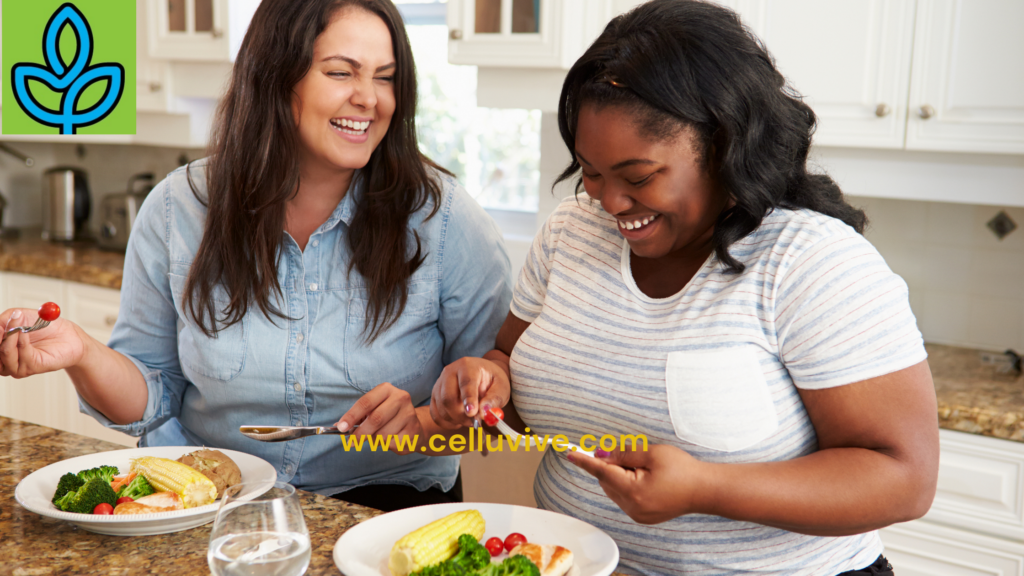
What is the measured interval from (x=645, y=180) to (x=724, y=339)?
22 cm

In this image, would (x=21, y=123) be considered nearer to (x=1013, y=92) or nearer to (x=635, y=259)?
(x=635, y=259)

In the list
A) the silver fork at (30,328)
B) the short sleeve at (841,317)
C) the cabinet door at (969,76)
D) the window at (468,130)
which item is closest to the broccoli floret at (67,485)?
the silver fork at (30,328)

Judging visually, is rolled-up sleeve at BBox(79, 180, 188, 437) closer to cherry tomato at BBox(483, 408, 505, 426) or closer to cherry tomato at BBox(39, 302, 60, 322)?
cherry tomato at BBox(39, 302, 60, 322)

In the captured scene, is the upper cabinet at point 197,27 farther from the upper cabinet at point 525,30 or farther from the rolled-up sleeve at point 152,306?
the rolled-up sleeve at point 152,306

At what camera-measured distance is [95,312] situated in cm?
284

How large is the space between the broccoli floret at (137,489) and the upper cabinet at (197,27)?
202cm

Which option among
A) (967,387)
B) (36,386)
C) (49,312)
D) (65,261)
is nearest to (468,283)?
(49,312)

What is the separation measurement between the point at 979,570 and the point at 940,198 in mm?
837

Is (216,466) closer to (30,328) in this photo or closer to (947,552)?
(30,328)

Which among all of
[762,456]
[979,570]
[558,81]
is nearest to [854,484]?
[762,456]

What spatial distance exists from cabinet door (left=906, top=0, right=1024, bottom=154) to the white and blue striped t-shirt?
103cm

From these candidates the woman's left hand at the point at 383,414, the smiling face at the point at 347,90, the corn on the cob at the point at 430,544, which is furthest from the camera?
the smiling face at the point at 347,90

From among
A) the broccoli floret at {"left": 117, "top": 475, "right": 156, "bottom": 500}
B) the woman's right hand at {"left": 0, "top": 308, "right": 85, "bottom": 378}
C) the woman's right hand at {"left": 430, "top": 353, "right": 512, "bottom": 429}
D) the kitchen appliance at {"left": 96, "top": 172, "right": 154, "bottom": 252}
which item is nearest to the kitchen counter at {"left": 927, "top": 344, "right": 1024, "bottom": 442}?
the woman's right hand at {"left": 430, "top": 353, "right": 512, "bottom": 429}

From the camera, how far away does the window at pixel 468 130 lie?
293 centimetres
